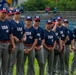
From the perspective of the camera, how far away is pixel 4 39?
1091 centimetres

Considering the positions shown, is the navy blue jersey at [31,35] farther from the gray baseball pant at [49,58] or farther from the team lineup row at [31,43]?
the gray baseball pant at [49,58]

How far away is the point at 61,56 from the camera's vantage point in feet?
45.3

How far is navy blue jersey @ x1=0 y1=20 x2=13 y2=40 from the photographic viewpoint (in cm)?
1087

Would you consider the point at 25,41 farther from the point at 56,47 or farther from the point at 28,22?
the point at 56,47

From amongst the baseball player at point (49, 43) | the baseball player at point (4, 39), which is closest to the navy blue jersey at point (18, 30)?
the baseball player at point (4, 39)

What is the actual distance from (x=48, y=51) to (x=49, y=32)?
24.0 inches

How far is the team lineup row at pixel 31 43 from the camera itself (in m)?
11.0

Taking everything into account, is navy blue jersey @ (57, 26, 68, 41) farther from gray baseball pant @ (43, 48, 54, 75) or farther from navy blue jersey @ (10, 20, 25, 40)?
navy blue jersey @ (10, 20, 25, 40)

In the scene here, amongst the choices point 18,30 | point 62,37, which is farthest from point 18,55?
point 62,37

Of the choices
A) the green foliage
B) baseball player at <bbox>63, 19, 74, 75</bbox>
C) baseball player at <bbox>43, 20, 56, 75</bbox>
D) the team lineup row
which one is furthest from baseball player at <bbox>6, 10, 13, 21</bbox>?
the green foliage

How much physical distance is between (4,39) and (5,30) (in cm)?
25

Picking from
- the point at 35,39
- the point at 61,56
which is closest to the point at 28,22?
the point at 35,39

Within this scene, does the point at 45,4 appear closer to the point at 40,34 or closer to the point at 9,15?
the point at 40,34

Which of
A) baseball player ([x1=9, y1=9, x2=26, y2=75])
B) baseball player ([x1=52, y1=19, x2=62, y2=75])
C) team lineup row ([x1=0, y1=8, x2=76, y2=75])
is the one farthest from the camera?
baseball player ([x1=52, y1=19, x2=62, y2=75])
